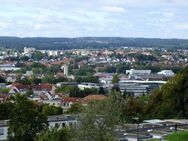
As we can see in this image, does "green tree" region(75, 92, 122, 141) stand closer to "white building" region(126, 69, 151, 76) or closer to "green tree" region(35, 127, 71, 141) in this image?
"green tree" region(35, 127, 71, 141)

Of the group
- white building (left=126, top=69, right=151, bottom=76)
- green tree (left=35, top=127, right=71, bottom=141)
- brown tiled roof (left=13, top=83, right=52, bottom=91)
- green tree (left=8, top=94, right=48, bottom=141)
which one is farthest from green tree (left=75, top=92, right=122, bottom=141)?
white building (left=126, top=69, right=151, bottom=76)

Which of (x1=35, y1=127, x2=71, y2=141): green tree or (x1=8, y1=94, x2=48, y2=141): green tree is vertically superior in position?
(x1=35, y1=127, x2=71, y2=141): green tree

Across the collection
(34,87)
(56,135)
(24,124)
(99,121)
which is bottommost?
(34,87)

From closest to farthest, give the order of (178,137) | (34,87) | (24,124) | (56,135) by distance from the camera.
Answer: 1. (56,135)
2. (178,137)
3. (24,124)
4. (34,87)

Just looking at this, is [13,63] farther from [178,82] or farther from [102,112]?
[102,112]

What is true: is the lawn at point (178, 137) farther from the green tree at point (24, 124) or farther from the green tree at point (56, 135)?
the green tree at point (24, 124)

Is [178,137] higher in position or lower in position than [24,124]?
lower

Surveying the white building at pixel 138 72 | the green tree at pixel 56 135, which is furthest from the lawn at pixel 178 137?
the white building at pixel 138 72

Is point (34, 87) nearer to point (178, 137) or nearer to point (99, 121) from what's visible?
point (178, 137)

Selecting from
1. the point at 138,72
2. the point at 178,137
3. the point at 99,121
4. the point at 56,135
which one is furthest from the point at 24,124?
the point at 138,72
